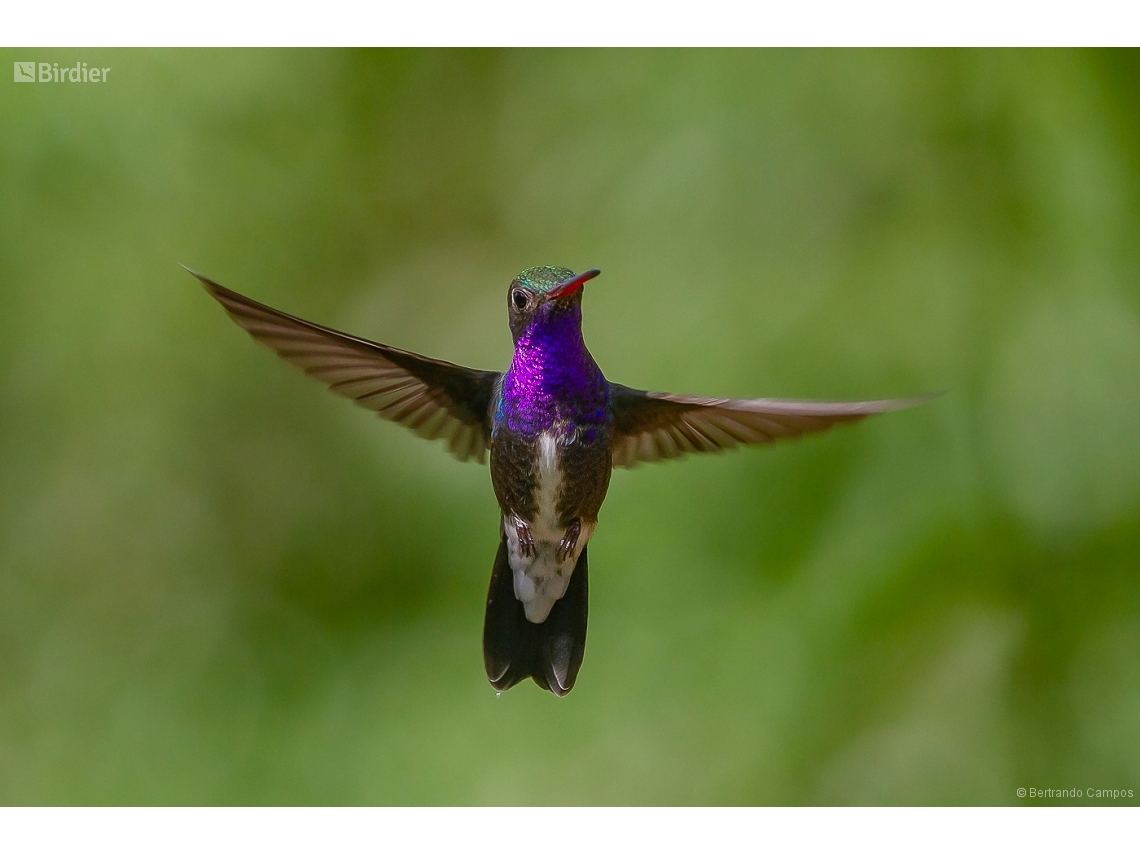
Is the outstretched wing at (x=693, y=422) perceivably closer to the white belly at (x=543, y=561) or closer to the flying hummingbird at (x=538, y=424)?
the flying hummingbird at (x=538, y=424)

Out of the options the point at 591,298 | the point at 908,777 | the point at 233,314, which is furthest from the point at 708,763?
the point at 233,314

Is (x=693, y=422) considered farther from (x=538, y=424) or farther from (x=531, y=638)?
(x=531, y=638)

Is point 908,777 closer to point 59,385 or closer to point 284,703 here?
point 284,703

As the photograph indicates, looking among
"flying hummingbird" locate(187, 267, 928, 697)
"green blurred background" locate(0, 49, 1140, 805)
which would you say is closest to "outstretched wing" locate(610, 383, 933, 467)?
"flying hummingbird" locate(187, 267, 928, 697)

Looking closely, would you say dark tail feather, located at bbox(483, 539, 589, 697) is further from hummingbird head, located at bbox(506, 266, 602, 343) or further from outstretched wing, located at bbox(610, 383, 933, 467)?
hummingbird head, located at bbox(506, 266, 602, 343)

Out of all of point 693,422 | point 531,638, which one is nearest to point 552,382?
point 693,422

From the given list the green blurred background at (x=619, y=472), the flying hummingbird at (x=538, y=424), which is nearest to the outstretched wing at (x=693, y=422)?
the flying hummingbird at (x=538, y=424)
